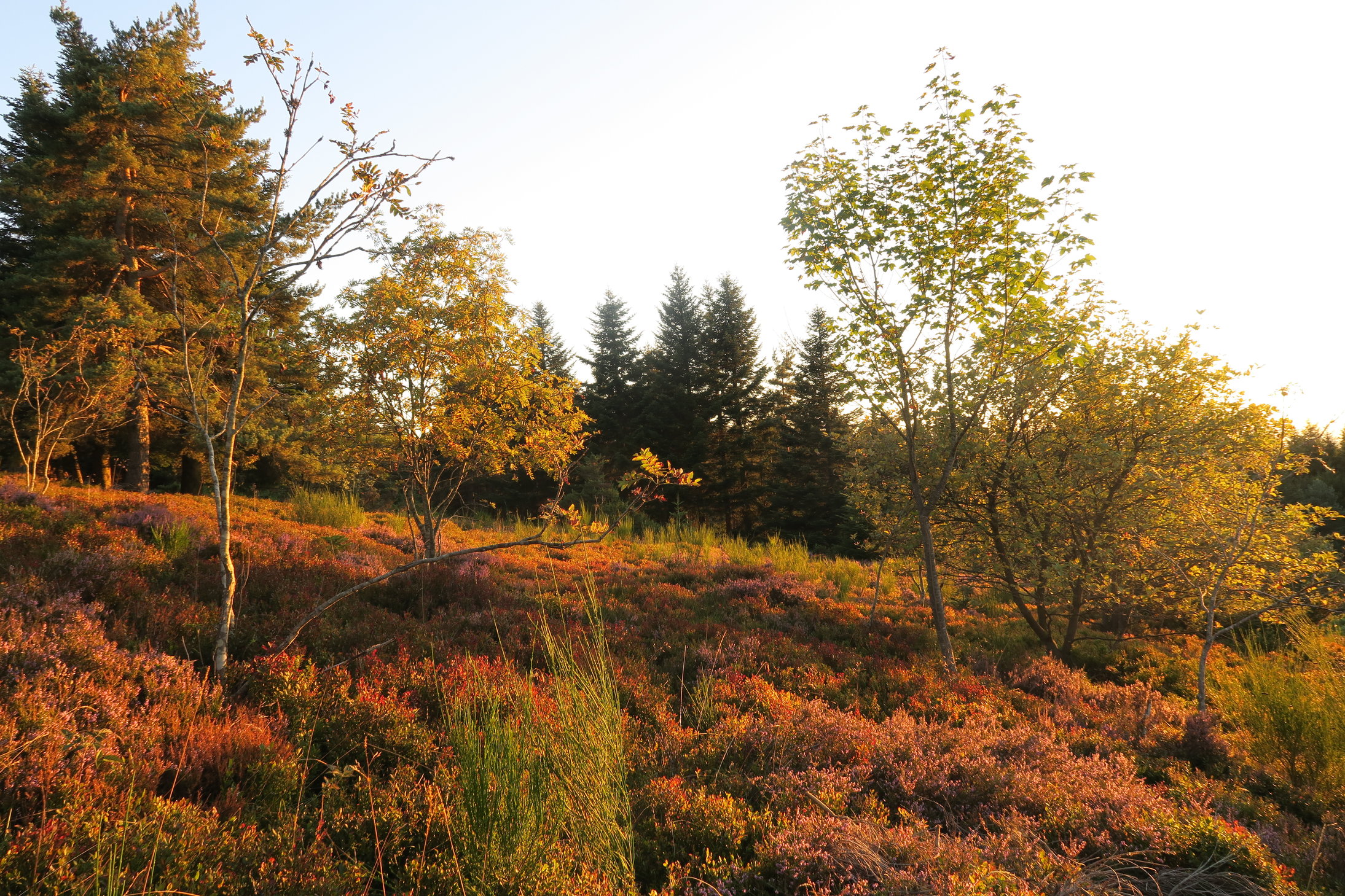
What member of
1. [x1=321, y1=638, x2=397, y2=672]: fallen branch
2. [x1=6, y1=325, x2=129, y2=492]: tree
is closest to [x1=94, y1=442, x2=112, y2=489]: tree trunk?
[x1=6, y1=325, x2=129, y2=492]: tree

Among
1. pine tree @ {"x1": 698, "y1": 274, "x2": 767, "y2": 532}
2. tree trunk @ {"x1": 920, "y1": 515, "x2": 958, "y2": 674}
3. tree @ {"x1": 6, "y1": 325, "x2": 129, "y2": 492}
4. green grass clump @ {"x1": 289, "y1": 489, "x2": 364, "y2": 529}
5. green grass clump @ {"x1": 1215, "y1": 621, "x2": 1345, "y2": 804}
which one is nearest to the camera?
green grass clump @ {"x1": 1215, "y1": 621, "x2": 1345, "y2": 804}

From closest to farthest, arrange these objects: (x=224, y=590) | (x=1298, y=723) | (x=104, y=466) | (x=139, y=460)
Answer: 1. (x=224, y=590)
2. (x=1298, y=723)
3. (x=139, y=460)
4. (x=104, y=466)

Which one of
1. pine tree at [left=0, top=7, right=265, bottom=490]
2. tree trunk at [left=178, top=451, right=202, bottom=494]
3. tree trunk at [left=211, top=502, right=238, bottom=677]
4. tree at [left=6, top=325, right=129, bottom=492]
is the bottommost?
tree trunk at [left=211, top=502, right=238, bottom=677]

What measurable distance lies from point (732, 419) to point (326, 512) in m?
20.9

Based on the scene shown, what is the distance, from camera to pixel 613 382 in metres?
35.4

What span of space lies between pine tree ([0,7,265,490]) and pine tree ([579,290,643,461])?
64.9 ft

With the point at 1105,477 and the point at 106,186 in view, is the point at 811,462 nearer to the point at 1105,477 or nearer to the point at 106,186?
the point at 1105,477

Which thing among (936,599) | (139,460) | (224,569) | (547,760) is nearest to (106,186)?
(139,460)

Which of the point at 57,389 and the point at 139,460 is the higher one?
the point at 57,389

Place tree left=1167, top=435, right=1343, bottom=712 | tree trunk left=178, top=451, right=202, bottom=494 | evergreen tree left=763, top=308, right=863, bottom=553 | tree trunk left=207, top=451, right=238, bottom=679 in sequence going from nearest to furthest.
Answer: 1. tree trunk left=207, top=451, right=238, bottom=679
2. tree left=1167, top=435, right=1343, bottom=712
3. tree trunk left=178, top=451, right=202, bottom=494
4. evergreen tree left=763, top=308, right=863, bottom=553

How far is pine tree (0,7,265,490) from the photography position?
13945 millimetres

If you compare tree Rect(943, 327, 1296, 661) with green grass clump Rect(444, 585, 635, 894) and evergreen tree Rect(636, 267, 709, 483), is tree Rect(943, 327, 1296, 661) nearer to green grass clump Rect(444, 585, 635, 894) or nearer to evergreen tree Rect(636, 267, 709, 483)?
green grass clump Rect(444, 585, 635, 894)

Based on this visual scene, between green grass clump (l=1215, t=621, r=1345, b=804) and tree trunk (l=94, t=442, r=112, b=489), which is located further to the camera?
tree trunk (l=94, t=442, r=112, b=489)

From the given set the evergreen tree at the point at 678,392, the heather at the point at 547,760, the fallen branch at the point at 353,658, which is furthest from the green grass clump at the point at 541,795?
the evergreen tree at the point at 678,392
